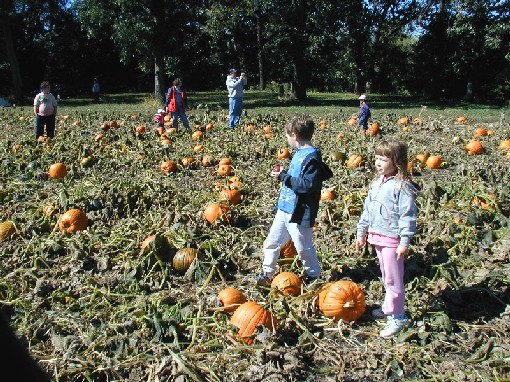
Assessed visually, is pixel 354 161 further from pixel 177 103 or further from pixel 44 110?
pixel 44 110

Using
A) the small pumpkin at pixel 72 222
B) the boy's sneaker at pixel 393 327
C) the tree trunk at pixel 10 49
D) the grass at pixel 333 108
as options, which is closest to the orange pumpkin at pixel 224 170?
the small pumpkin at pixel 72 222

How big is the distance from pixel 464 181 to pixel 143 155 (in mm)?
5322

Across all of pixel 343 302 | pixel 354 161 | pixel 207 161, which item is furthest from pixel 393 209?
pixel 207 161

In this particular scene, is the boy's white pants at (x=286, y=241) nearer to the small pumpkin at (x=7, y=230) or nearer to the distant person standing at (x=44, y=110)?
the small pumpkin at (x=7, y=230)

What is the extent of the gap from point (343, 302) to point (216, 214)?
Answer: 7.45ft

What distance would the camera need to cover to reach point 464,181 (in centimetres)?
643

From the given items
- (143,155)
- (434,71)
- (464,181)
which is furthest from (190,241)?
(434,71)

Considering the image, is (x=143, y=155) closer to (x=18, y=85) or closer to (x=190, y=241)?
(x=190, y=241)

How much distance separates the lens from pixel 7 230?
5.50 meters

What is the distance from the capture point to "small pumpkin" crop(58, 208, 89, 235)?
18.2 feet

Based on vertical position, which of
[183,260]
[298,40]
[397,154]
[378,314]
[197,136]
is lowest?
[378,314]

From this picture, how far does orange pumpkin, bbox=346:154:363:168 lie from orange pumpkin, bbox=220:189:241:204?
2260 mm

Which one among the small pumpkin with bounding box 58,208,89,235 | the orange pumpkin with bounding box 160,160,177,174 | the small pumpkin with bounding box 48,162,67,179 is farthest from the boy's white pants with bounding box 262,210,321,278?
the small pumpkin with bounding box 48,162,67,179

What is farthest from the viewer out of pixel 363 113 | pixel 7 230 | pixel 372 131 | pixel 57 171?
pixel 363 113
